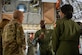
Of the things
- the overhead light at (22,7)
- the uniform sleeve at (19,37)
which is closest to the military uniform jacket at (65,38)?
the uniform sleeve at (19,37)

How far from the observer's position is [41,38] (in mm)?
5270

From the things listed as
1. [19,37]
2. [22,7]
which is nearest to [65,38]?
[19,37]

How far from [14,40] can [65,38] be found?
3.56 feet

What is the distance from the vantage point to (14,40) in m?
3.96

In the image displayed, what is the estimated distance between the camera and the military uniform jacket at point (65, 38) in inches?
128

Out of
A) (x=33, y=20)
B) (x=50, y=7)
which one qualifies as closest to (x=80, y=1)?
(x=50, y=7)

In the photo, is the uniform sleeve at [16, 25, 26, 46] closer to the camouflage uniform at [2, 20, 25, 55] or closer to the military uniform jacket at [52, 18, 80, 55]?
the camouflage uniform at [2, 20, 25, 55]

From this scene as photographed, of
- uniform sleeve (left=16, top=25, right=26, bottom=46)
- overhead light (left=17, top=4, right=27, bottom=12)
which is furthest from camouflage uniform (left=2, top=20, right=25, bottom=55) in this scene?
overhead light (left=17, top=4, right=27, bottom=12)

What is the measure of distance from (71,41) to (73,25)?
0.79 ft

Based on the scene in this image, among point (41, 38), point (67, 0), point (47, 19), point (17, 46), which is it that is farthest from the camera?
point (47, 19)

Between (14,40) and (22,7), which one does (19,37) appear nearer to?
(14,40)

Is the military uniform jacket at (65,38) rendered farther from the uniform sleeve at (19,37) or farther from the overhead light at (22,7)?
the overhead light at (22,7)

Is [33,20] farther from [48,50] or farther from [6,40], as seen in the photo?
[6,40]

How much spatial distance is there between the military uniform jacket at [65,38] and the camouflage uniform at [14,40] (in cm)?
86
